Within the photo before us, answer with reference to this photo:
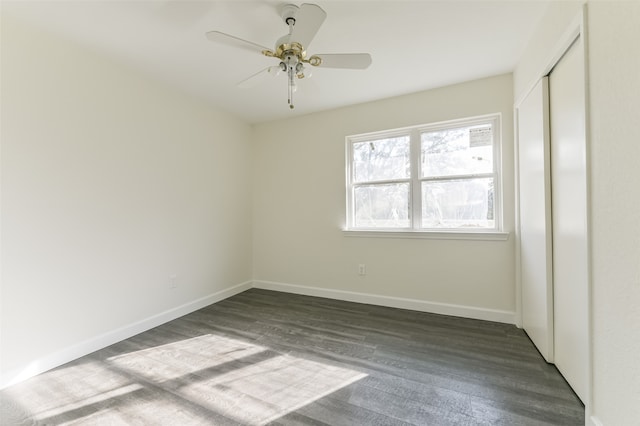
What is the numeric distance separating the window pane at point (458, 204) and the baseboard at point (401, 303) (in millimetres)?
886

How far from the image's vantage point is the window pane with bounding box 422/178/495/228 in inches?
114

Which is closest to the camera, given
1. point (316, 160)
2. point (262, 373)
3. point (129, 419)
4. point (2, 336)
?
point (129, 419)

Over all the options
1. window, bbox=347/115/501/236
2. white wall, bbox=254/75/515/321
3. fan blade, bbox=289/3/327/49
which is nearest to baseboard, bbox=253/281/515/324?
white wall, bbox=254/75/515/321

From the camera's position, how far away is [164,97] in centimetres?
291

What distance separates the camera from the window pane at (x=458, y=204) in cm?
289

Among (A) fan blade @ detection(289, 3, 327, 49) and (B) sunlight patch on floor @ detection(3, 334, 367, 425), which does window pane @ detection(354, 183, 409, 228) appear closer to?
(B) sunlight patch on floor @ detection(3, 334, 367, 425)

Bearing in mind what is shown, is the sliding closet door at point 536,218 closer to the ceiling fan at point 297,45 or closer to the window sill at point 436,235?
the window sill at point 436,235

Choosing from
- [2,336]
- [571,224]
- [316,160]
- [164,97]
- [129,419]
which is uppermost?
[164,97]

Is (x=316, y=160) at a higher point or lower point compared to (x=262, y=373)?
higher

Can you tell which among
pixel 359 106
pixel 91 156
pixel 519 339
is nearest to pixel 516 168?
pixel 519 339

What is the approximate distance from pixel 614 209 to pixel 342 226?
2594mm

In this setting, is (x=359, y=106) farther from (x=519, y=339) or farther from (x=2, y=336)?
(x=2, y=336)

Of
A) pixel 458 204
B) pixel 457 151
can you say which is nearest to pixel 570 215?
pixel 458 204

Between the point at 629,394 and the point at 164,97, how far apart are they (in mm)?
3959
